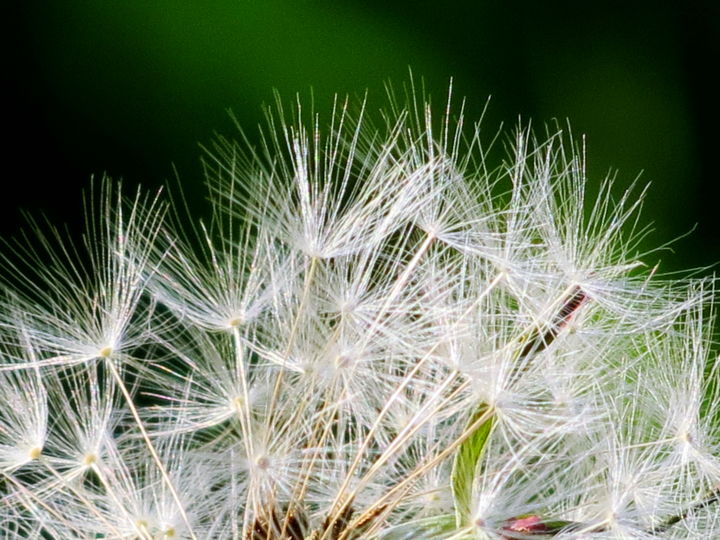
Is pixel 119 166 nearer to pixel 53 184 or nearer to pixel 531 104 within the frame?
pixel 53 184

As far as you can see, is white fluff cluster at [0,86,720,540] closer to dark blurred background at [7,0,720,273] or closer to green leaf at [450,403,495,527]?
green leaf at [450,403,495,527]

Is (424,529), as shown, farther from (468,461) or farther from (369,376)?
(369,376)

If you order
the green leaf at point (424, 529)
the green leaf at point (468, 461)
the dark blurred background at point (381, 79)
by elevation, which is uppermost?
the dark blurred background at point (381, 79)

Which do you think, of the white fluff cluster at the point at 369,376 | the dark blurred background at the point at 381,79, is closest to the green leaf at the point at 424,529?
the white fluff cluster at the point at 369,376

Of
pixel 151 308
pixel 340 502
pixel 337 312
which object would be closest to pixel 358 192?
pixel 337 312

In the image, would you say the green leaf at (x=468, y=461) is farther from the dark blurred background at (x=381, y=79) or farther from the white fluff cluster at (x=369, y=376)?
the dark blurred background at (x=381, y=79)

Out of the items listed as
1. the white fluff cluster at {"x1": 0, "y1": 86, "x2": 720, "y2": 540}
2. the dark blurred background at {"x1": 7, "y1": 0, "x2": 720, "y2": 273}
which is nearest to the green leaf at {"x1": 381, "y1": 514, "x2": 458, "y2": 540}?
the white fluff cluster at {"x1": 0, "y1": 86, "x2": 720, "y2": 540}

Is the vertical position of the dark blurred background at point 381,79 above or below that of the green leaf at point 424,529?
above

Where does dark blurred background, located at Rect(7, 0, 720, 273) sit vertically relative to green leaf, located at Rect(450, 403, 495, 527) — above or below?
above

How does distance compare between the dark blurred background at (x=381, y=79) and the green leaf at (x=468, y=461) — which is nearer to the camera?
the green leaf at (x=468, y=461)
